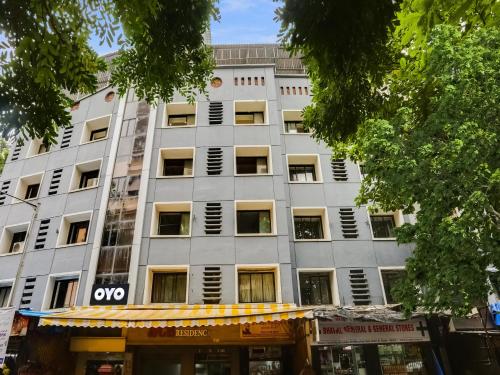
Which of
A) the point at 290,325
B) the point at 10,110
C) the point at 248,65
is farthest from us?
the point at 248,65

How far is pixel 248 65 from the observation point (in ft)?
65.6

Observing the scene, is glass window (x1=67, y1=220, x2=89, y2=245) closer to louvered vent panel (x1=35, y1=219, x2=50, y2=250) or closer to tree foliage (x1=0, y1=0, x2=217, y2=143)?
louvered vent panel (x1=35, y1=219, x2=50, y2=250)

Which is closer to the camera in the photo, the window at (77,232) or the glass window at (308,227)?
the glass window at (308,227)

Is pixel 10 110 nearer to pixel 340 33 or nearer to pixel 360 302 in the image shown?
pixel 340 33

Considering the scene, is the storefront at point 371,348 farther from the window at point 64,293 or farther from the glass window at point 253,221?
the window at point 64,293

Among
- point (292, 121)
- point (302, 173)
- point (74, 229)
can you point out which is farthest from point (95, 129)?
point (302, 173)

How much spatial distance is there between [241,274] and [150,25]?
12366 millimetres

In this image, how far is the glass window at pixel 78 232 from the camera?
16516 millimetres

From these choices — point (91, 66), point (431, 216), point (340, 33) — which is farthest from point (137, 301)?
point (340, 33)

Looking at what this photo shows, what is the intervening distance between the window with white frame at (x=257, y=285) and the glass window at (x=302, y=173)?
201 inches

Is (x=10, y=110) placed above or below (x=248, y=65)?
below

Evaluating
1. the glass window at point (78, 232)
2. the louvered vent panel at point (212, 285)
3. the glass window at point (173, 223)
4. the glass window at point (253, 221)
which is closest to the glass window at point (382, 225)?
the glass window at point (253, 221)

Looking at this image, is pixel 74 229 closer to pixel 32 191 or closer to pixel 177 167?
pixel 32 191

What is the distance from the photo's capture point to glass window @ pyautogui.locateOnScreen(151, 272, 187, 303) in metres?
14.4
